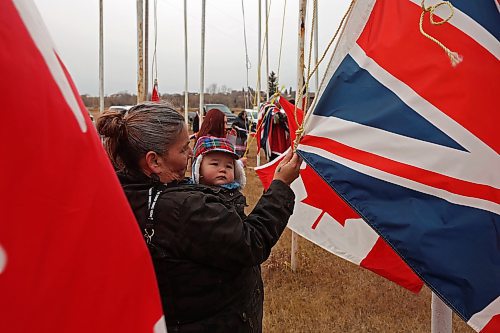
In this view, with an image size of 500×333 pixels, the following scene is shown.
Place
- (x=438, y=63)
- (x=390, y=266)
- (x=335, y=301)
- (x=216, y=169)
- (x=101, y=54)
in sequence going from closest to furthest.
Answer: (x=438, y=63)
(x=216, y=169)
(x=390, y=266)
(x=335, y=301)
(x=101, y=54)

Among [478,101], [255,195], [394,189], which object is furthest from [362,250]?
[255,195]

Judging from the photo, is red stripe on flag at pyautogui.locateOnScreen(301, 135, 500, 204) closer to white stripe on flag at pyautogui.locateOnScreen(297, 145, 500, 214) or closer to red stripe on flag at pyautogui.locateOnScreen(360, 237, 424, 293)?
white stripe on flag at pyautogui.locateOnScreen(297, 145, 500, 214)

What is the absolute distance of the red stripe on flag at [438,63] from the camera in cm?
162

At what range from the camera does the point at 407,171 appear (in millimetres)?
1677

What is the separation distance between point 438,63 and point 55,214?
130 centimetres

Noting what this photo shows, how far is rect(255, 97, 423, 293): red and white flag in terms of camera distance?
238 centimetres

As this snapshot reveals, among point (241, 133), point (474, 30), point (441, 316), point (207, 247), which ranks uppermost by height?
point (474, 30)

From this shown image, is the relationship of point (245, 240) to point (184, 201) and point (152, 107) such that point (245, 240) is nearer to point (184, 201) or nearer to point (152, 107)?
point (184, 201)

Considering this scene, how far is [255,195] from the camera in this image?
902 cm

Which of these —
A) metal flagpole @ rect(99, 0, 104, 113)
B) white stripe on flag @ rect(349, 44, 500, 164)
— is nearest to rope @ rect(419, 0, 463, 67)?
white stripe on flag @ rect(349, 44, 500, 164)

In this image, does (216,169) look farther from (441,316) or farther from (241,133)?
(241,133)

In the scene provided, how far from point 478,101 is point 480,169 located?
0.21m

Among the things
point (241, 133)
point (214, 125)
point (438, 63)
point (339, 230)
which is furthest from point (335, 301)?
point (241, 133)

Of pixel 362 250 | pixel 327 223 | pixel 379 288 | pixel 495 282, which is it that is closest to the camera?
pixel 495 282
